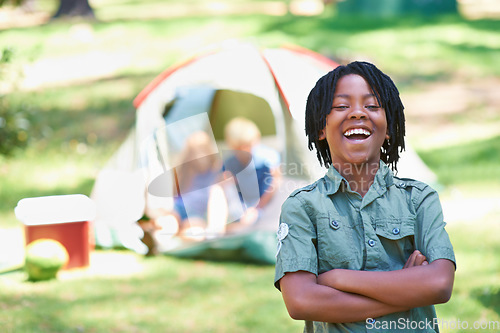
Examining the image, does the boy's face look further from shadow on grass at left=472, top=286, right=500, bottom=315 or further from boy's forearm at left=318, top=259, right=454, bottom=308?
shadow on grass at left=472, top=286, right=500, bottom=315

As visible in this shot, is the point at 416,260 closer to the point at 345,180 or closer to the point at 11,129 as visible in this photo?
the point at 345,180

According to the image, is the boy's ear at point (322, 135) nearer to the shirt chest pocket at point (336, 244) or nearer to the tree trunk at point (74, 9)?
the shirt chest pocket at point (336, 244)

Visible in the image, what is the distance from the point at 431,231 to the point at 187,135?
4038 mm

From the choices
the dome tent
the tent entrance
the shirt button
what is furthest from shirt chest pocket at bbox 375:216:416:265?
the tent entrance

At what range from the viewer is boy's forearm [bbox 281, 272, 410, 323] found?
1.69 meters

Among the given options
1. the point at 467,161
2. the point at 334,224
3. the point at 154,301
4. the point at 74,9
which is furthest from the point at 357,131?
the point at 74,9

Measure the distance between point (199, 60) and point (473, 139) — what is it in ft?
12.3

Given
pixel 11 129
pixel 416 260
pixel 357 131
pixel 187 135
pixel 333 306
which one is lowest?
pixel 333 306

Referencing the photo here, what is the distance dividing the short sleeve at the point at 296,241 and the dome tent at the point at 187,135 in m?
2.91

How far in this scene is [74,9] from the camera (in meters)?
13.0

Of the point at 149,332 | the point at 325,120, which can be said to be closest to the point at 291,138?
the point at 149,332

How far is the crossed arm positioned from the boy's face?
33 centimetres

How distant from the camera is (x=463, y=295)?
3.82m

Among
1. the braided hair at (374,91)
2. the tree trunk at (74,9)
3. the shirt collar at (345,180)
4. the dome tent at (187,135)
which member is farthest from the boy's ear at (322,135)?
the tree trunk at (74,9)
